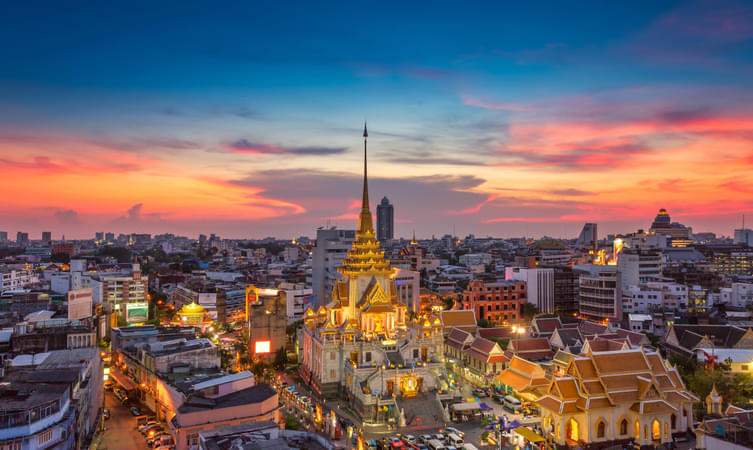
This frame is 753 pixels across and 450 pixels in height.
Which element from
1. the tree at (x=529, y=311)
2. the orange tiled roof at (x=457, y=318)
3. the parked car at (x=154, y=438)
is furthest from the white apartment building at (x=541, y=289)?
the parked car at (x=154, y=438)

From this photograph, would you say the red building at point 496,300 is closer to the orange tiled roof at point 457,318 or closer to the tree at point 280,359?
the orange tiled roof at point 457,318

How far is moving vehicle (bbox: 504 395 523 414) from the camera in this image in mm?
37594

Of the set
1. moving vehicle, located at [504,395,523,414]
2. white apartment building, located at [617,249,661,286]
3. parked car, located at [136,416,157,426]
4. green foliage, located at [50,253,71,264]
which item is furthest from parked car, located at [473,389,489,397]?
green foliage, located at [50,253,71,264]

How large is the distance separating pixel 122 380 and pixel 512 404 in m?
29.4

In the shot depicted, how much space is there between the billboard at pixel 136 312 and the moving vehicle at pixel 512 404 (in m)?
45.2

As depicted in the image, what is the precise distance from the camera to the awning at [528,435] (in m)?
30.6

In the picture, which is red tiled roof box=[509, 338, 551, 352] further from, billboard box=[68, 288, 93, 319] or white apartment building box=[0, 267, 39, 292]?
white apartment building box=[0, 267, 39, 292]

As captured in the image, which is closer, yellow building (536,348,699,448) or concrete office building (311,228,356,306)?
yellow building (536,348,699,448)

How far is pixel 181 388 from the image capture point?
33531mm

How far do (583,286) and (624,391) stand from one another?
1386 inches

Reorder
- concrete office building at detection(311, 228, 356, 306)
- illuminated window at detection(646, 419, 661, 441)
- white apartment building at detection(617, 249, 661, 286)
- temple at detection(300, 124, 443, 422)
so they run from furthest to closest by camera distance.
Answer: concrete office building at detection(311, 228, 356, 306) < white apartment building at detection(617, 249, 661, 286) < temple at detection(300, 124, 443, 422) < illuminated window at detection(646, 419, 661, 441)

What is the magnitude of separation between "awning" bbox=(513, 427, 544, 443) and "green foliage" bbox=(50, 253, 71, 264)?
408 feet

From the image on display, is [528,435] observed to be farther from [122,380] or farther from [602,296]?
[602,296]

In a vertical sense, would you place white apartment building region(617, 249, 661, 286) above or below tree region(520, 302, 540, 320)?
above
